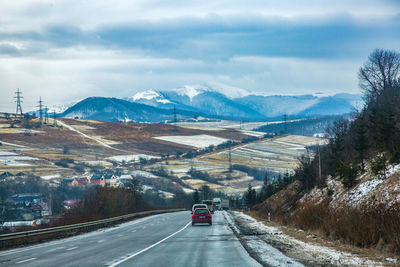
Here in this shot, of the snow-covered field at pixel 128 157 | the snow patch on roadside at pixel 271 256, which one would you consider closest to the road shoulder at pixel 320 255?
the snow patch on roadside at pixel 271 256

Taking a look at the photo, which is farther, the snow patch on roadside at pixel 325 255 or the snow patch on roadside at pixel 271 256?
the snow patch on roadside at pixel 271 256

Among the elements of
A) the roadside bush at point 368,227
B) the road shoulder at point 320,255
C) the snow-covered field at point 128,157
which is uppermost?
the snow-covered field at point 128,157

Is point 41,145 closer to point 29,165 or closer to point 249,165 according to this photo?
point 29,165

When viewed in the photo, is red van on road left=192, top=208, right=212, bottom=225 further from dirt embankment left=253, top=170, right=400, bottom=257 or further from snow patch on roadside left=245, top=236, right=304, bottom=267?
snow patch on roadside left=245, top=236, right=304, bottom=267

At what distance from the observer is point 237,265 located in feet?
50.9

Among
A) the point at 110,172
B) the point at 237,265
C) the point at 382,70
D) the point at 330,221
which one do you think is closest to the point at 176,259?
the point at 237,265

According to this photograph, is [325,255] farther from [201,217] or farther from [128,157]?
[128,157]

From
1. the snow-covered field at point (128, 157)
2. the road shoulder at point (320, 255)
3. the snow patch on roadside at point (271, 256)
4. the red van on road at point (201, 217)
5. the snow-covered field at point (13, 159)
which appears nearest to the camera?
the road shoulder at point (320, 255)

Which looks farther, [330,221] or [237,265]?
[330,221]

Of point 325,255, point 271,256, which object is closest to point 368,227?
point 325,255

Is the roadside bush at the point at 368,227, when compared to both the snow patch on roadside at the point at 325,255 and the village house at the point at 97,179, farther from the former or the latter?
the village house at the point at 97,179

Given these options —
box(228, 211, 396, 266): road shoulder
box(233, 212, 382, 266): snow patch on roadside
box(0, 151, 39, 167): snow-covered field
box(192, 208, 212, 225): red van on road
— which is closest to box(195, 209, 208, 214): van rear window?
box(192, 208, 212, 225): red van on road

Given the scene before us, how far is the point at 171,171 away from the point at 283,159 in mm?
44583

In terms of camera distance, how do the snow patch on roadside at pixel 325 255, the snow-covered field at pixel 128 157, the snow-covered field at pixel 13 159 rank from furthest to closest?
1. the snow-covered field at pixel 128 157
2. the snow-covered field at pixel 13 159
3. the snow patch on roadside at pixel 325 255
